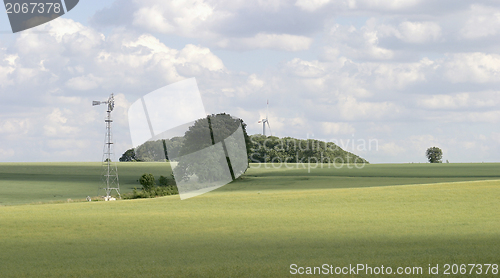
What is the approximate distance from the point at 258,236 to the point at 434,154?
108665 millimetres

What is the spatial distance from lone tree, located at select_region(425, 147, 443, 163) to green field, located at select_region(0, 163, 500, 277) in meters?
89.8

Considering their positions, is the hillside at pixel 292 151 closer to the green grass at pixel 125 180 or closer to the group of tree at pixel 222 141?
the group of tree at pixel 222 141

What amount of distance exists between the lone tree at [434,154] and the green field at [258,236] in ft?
295

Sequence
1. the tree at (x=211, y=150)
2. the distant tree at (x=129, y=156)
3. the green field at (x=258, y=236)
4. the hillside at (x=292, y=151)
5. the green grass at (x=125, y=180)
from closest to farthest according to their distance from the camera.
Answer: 1. the green field at (x=258, y=236)
2. the green grass at (x=125, y=180)
3. the tree at (x=211, y=150)
4. the hillside at (x=292, y=151)
5. the distant tree at (x=129, y=156)

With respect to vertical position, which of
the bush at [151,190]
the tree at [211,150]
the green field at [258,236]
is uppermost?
the tree at [211,150]

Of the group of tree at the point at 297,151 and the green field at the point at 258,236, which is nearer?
the green field at the point at 258,236

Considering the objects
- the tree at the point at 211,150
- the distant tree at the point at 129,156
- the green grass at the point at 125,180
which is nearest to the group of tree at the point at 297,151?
the green grass at the point at 125,180

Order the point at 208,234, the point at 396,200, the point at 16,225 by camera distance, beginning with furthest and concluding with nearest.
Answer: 1. the point at 396,200
2. the point at 16,225
3. the point at 208,234

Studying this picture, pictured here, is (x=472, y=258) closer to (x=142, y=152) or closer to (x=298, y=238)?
(x=298, y=238)

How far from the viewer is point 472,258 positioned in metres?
11.2

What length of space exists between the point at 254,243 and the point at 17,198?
36.3 metres

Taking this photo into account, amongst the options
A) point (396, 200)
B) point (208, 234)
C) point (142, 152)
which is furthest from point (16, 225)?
point (142, 152)

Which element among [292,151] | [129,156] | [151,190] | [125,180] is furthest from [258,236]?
[129,156]

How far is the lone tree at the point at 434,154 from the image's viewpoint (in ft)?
375
